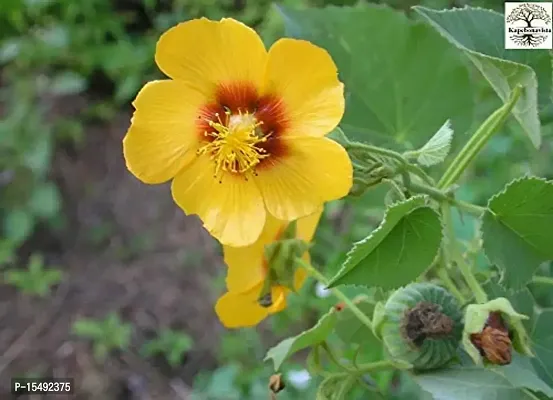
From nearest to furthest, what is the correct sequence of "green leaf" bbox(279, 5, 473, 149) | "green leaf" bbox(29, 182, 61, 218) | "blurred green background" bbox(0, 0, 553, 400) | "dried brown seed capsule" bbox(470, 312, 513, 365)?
"dried brown seed capsule" bbox(470, 312, 513, 365) → "green leaf" bbox(279, 5, 473, 149) → "blurred green background" bbox(0, 0, 553, 400) → "green leaf" bbox(29, 182, 61, 218)

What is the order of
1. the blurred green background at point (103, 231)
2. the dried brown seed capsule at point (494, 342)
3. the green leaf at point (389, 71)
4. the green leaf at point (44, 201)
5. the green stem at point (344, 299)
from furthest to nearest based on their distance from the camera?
the green leaf at point (44, 201)
the blurred green background at point (103, 231)
the green leaf at point (389, 71)
the green stem at point (344, 299)
the dried brown seed capsule at point (494, 342)

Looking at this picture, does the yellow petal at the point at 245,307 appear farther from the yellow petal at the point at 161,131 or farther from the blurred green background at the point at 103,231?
the blurred green background at the point at 103,231

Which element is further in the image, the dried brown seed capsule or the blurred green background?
the blurred green background

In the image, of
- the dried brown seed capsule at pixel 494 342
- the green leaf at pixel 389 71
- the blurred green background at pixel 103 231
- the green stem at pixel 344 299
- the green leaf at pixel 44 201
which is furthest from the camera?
the green leaf at pixel 44 201

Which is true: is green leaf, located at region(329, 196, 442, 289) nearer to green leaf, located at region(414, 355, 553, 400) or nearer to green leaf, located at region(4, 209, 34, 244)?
green leaf, located at region(414, 355, 553, 400)

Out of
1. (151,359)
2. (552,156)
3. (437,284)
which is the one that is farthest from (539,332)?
(151,359)

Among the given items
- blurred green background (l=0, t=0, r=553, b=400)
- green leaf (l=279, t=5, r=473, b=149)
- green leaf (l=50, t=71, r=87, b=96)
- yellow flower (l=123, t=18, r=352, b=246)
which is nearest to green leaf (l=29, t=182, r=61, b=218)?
blurred green background (l=0, t=0, r=553, b=400)

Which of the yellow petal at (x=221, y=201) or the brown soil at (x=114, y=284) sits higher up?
the yellow petal at (x=221, y=201)

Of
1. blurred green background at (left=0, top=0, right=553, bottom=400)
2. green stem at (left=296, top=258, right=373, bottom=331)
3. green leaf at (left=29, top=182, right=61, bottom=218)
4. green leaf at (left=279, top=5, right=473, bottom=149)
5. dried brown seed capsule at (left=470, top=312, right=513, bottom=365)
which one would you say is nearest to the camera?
dried brown seed capsule at (left=470, top=312, right=513, bottom=365)

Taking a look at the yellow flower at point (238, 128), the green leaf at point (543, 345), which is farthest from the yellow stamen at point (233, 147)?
the green leaf at point (543, 345)
